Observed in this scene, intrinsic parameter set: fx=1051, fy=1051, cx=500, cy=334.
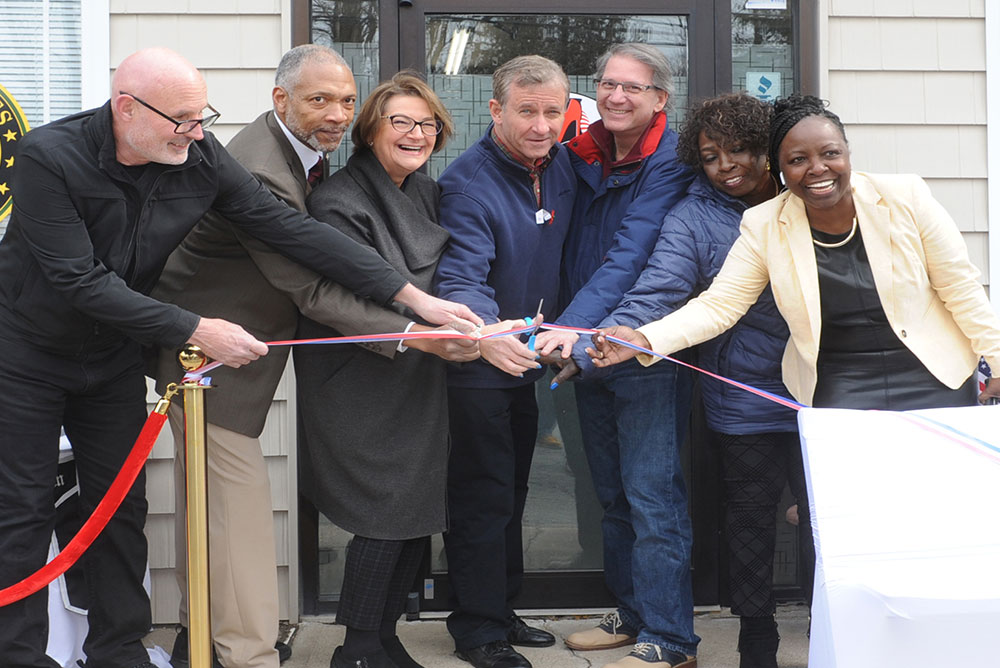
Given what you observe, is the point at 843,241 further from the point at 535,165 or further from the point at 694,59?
the point at 694,59

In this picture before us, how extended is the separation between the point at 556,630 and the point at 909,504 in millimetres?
2022

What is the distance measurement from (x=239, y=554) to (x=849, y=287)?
2101 millimetres

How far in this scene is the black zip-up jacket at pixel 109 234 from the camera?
2.88 meters

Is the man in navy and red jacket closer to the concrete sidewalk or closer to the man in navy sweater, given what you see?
the man in navy sweater

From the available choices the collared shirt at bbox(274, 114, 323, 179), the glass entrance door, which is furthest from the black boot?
the collared shirt at bbox(274, 114, 323, 179)

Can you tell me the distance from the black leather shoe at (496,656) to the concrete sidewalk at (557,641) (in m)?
0.09

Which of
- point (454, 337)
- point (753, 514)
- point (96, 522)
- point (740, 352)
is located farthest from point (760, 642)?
point (96, 522)

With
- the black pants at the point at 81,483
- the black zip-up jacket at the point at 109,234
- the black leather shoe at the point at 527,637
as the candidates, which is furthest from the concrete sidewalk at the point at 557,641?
the black zip-up jacket at the point at 109,234

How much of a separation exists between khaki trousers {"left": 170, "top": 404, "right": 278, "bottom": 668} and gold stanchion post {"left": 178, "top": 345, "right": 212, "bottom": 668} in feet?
1.41

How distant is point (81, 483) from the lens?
10.9ft

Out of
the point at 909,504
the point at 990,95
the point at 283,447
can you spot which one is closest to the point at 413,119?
the point at 283,447

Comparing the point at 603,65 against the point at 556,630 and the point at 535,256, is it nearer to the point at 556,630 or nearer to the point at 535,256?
the point at 535,256

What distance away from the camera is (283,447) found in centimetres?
422

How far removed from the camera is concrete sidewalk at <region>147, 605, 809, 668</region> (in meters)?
3.87
